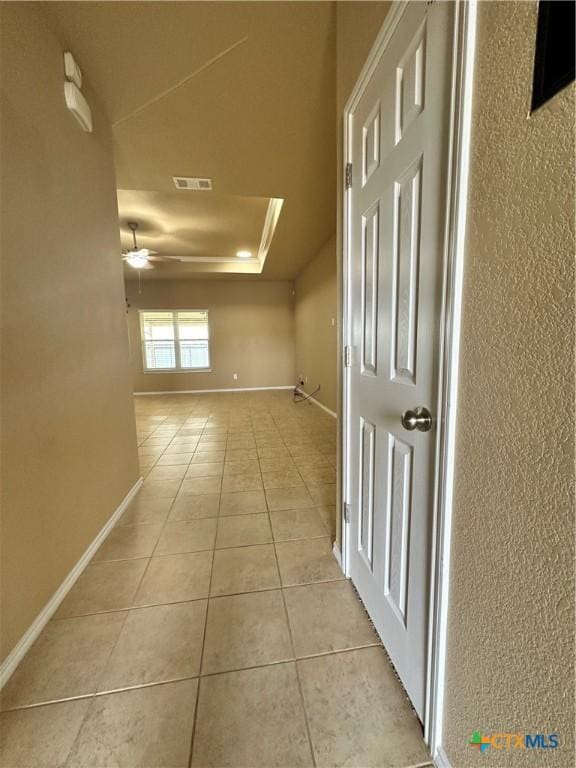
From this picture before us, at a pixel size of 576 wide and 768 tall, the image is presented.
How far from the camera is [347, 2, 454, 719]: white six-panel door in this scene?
→ 2.50 ft

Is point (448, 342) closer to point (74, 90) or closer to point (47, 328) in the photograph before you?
point (47, 328)

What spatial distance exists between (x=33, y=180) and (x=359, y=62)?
4.67 ft

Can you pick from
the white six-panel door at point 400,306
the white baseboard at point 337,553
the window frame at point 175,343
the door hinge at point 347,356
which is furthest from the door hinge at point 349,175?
the window frame at point 175,343

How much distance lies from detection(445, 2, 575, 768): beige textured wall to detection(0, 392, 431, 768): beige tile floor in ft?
1.38

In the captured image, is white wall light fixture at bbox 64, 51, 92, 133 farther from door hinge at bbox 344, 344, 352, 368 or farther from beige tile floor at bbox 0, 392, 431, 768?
beige tile floor at bbox 0, 392, 431, 768

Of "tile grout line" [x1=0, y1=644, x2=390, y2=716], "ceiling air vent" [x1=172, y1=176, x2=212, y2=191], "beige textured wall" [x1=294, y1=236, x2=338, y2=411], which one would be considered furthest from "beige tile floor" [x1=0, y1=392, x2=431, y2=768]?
"beige textured wall" [x1=294, y1=236, x2=338, y2=411]

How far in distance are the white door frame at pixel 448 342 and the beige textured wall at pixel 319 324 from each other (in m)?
3.78

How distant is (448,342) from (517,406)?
0.69 ft

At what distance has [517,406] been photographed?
56 cm

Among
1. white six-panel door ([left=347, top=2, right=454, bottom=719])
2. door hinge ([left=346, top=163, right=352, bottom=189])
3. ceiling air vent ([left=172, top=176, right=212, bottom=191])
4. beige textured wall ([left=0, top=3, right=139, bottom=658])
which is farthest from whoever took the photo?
ceiling air vent ([left=172, top=176, right=212, bottom=191])

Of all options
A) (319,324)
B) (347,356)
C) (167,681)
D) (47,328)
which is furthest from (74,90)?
(319,324)

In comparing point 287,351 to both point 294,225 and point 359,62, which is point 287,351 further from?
point 359,62

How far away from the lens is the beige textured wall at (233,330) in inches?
275

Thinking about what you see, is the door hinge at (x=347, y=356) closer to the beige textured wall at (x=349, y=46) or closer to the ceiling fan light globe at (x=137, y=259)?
the beige textured wall at (x=349, y=46)
